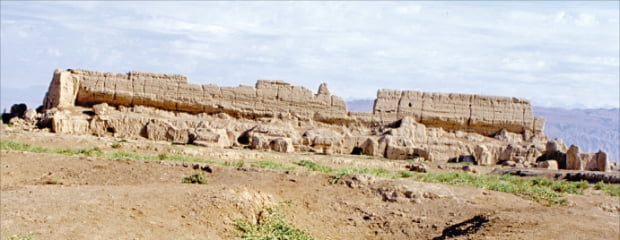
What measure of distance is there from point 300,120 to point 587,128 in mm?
112883

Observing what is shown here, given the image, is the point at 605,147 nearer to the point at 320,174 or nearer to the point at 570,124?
the point at 570,124

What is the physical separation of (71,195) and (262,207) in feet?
10.7

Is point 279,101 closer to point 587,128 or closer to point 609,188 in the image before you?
point 609,188

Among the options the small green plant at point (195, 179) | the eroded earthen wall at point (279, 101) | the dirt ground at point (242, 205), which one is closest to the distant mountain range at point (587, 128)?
the eroded earthen wall at point (279, 101)

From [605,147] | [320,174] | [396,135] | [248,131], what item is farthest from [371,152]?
[605,147]

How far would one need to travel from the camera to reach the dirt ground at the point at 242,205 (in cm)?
1255

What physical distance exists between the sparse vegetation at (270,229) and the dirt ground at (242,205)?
0.17 meters

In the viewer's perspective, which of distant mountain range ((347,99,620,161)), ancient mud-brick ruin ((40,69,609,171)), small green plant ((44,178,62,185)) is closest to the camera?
small green plant ((44,178,62,185))

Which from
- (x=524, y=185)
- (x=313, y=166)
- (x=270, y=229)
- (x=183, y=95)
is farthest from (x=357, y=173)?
(x=183, y=95)

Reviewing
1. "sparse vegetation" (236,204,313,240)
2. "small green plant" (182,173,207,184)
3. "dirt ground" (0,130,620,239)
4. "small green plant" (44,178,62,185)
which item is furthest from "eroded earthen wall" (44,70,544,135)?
"sparse vegetation" (236,204,313,240)

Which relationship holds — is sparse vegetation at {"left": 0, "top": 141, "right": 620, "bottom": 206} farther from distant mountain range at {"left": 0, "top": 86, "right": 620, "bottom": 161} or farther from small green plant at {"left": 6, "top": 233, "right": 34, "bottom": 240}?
distant mountain range at {"left": 0, "top": 86, "right": 620, "bottom": 161}

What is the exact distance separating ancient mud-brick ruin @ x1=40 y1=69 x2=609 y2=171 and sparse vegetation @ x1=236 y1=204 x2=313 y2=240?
10.3 meters

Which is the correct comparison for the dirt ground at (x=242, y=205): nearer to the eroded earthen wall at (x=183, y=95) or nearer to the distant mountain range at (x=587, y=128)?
the eroded earthen wall at (x=183, y=95)

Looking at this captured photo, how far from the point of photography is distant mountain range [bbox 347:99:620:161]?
122 meters
